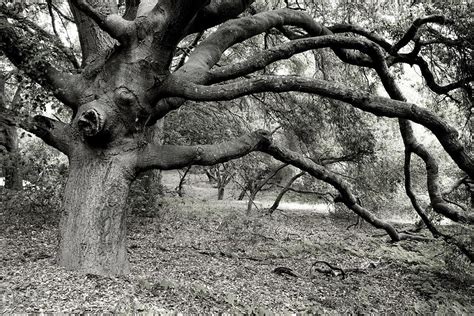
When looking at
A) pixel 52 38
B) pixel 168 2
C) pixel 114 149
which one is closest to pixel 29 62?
pixel 52 38

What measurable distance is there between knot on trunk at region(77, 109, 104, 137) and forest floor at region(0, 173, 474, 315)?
1.65 metres

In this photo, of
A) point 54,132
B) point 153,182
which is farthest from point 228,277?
point 153,182

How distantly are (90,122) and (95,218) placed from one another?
1.16m

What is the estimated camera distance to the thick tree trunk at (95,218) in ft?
15.5

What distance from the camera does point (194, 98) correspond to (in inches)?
188

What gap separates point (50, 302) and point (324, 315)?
288 centimetres

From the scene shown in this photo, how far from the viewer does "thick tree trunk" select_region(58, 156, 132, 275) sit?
4719 millimetres

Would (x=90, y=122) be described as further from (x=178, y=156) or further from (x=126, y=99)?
(x=178, y=156)

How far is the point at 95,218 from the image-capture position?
15.7 feet

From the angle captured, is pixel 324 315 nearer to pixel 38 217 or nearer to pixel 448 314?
pixel 448 314

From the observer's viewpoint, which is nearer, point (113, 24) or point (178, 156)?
point (113, 24)

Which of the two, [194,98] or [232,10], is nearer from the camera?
[194,98]

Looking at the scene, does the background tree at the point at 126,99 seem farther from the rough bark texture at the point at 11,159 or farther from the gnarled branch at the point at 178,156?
the rough bark texture at the point at 11,159

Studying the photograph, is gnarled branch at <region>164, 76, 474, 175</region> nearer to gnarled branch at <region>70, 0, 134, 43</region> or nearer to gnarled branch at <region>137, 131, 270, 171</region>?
gnarled branch at <region>137, 131, 270, 171</region>
